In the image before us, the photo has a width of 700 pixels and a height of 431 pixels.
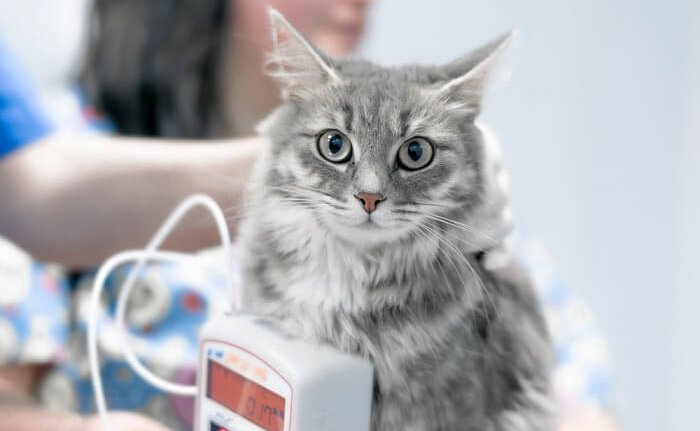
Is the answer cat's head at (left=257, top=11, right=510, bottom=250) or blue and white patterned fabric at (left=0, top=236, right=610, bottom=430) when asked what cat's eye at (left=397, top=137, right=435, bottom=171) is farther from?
blue and white patterned fabric at (left=0, top=236, right=610, bottom=430)

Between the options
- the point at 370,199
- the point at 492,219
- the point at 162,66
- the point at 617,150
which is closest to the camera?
the point at 370,199

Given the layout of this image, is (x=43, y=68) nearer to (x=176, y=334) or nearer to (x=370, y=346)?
(x=176, y=334)


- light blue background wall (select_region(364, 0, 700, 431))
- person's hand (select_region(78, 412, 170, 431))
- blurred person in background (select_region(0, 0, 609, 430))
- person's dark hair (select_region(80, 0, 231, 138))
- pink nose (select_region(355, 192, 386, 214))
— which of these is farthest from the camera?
light blue background wall (select_region(364, 0, 700, 431))

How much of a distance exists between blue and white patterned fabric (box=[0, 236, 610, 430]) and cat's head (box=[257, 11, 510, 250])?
355 mm

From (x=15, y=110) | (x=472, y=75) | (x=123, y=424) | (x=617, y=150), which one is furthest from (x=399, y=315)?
(x=617, y=150)

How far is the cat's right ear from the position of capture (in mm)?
624

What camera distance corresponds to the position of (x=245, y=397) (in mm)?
632

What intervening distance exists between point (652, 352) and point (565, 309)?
2.34 feet

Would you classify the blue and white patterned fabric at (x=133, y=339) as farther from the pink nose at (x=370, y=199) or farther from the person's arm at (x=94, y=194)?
the pink nose at (x=370, y=199)

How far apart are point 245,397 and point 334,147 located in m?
0.22

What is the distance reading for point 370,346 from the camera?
2.04 feet

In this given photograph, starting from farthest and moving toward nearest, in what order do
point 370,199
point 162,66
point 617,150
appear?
point 617,150 < point 162,66 < point 370,199

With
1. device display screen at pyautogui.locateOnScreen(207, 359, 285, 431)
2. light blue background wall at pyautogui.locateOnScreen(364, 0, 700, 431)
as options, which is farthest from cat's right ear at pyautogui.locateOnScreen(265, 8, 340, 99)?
light blue background wall at pyautogui.locateOnScreen(364, 0, 700, 431)

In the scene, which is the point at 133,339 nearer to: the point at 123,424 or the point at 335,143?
the point at 123,424
